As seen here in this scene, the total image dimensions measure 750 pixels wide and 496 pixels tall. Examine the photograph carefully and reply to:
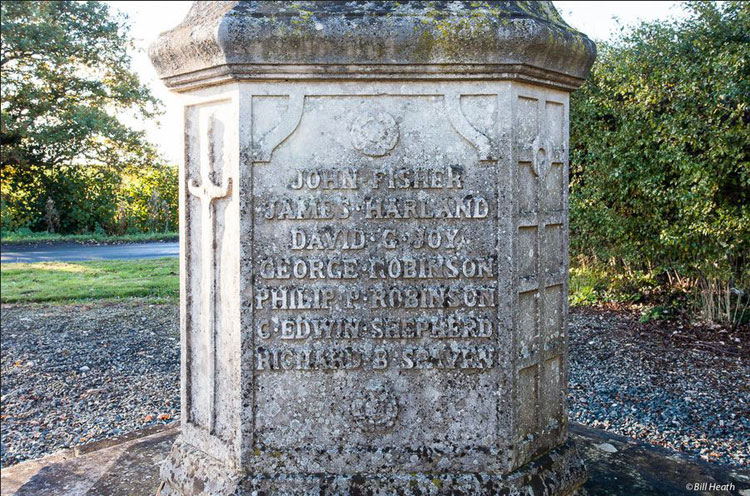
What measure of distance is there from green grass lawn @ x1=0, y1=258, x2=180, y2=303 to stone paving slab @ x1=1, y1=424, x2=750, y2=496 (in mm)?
7411

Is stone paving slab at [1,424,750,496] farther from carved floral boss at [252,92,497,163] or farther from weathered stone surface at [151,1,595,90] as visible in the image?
weathered stone surface at [151,1,595,90]

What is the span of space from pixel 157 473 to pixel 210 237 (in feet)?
4.75

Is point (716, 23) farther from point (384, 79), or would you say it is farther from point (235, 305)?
point (235, 305)

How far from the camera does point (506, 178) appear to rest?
100 inches

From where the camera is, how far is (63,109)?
12648 mm

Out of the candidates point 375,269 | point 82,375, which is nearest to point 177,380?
point 82,375

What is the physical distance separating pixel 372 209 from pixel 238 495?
1263 mm

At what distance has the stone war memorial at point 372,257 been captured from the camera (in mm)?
2504

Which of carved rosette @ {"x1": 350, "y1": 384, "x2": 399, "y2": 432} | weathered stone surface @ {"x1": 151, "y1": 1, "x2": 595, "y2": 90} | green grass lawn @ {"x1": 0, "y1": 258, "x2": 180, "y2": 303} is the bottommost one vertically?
green grass lawn @ {"x1": 0, "y1": 258, "x2": 180, "y2": 303}

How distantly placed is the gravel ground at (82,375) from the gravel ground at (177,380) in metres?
0.01

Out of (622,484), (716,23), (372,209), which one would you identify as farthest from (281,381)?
(716,23)

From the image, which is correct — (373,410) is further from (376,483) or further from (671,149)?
(671,149)

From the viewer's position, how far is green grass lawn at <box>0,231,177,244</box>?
43.8 feet

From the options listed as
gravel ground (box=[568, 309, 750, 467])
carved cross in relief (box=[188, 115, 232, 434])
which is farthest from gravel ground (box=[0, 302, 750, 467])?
carved cross in relief (box=[188, 115, 232, 434])
